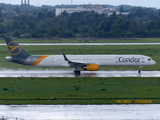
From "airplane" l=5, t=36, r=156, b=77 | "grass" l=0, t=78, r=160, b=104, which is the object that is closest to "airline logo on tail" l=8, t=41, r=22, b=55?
"airplane" l=5, t=36, r=156, b=77

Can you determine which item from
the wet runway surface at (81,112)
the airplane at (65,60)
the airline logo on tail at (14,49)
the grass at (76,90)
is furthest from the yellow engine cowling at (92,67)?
the wet runway surface at (81,112)

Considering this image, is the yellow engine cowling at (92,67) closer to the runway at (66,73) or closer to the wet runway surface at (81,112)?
the runway at (66,73)

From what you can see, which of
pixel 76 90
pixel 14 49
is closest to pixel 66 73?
pixel 14 49

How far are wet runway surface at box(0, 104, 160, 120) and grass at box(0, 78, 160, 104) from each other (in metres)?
1.84

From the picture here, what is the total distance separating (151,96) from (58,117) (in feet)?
39.1

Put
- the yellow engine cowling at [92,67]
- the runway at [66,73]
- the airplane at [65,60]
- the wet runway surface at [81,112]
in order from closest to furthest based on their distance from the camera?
the wet runway surface at [81,112], the runway at [66,73], the yellow engine cowling at [92,67], the airplane at [65,60]

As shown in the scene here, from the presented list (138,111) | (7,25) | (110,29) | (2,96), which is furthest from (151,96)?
(7,25)

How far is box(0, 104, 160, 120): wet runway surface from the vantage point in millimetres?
30375

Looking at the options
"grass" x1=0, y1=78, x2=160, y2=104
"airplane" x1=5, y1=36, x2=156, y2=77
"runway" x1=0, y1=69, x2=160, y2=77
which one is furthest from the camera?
"airplane" x1=5, y1=36, x2=156, y2=77

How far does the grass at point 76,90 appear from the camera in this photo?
36.9 m

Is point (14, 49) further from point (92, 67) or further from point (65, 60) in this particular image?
point (92, 67)

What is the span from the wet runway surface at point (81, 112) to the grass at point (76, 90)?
6.05 feet

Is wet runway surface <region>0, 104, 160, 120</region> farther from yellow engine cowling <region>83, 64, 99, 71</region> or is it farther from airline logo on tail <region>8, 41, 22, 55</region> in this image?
airline logo on tail <region>8, 41, 22, 55</region>

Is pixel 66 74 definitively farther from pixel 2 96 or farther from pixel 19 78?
pixel 2 96
